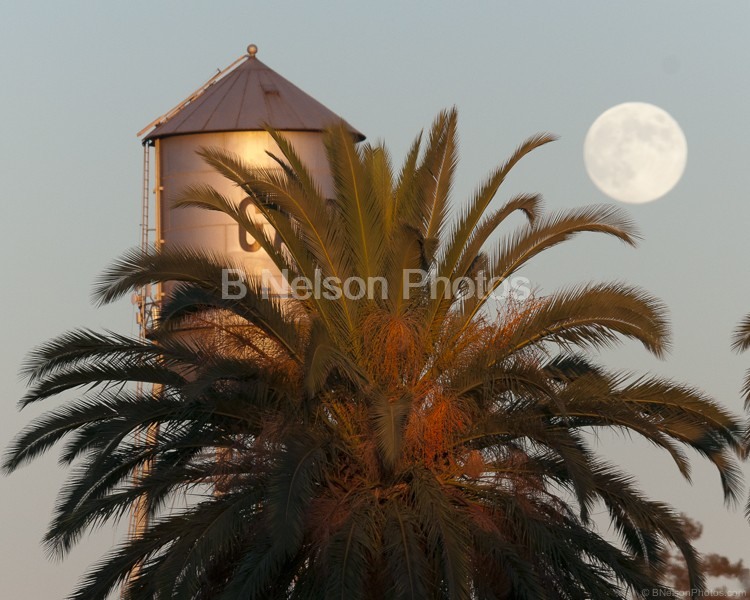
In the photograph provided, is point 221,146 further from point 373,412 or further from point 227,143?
point 373,412

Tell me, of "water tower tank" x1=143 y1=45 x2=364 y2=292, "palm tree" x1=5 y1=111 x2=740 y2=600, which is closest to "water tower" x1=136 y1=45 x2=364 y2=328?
"water tower tank" x1=143 y1=45 x2=364 y2=292

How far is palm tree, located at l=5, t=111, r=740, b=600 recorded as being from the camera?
22.1 m

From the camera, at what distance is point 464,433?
22.8m

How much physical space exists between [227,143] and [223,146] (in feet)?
0.31

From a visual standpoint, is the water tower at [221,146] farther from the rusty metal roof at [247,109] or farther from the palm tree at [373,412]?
the palm tree at [373,412]


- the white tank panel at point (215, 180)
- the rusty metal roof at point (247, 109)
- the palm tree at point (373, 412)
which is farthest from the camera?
the rusty metal roof at point (247, 109)

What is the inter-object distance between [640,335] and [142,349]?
6.37 m

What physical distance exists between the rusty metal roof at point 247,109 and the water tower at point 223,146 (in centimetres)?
2

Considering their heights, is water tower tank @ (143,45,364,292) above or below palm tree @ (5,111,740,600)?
Answer: above

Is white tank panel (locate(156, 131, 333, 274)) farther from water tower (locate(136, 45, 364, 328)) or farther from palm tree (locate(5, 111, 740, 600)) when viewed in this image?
palm tree (locate(5, 111, 740, 600))

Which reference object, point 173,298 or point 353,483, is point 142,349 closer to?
point 173,298

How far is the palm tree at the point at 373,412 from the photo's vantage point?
72.4ft

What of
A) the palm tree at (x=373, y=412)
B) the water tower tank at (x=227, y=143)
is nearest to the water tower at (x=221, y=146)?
the water tower tank at (x=227, y=143)

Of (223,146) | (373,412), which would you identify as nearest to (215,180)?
(223,146)
